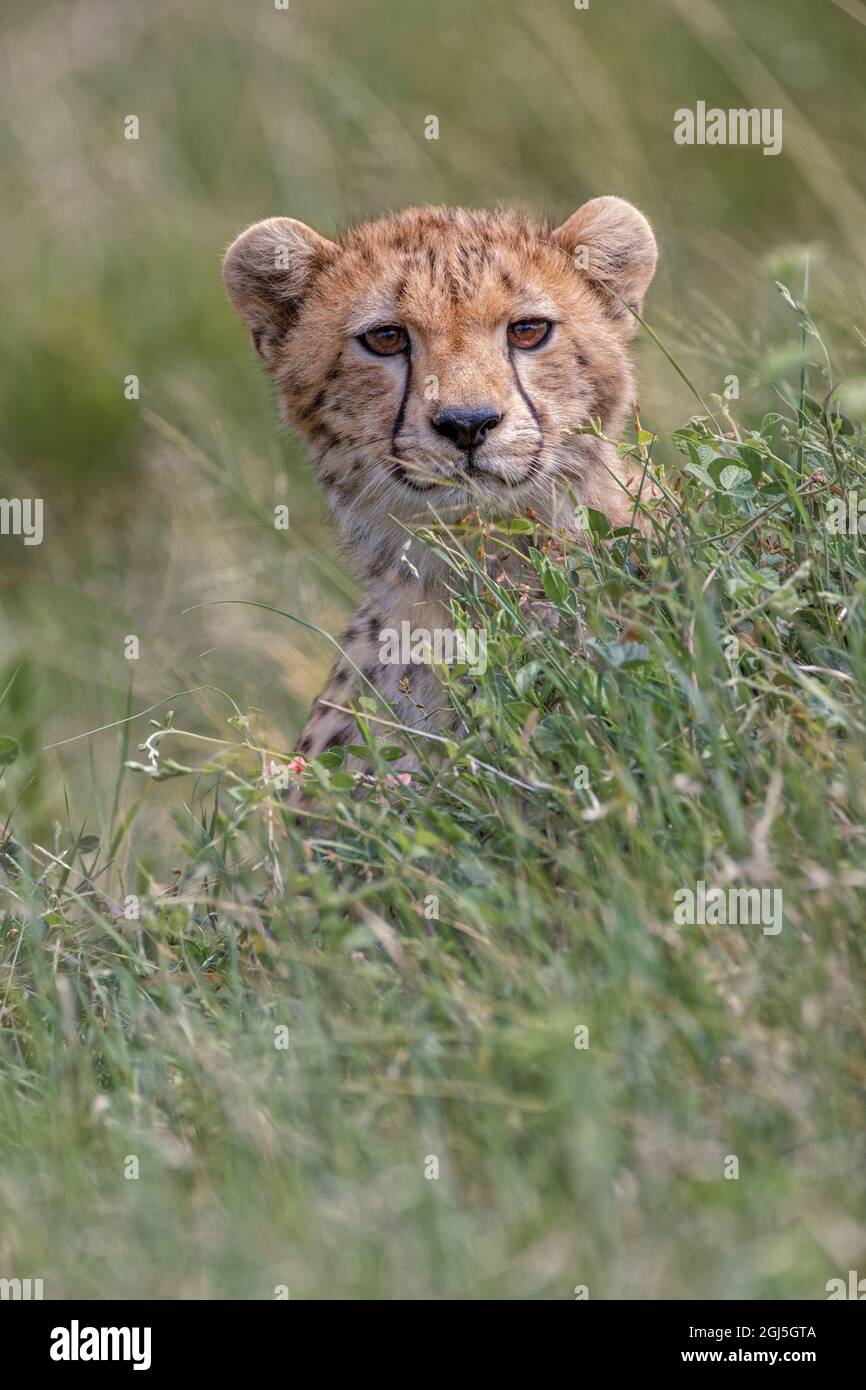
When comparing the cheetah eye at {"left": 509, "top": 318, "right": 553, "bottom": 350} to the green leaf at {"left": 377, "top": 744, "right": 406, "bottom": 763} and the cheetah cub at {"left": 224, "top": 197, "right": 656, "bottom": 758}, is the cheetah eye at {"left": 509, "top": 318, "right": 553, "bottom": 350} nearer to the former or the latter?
the cheetah cub at {"left": 224, "top": 197, "right": 656, "bottom": 758}

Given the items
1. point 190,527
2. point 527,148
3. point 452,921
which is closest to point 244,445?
point 190,527

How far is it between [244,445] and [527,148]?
11.2 feet

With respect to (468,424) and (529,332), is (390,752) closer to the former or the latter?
(468,424)

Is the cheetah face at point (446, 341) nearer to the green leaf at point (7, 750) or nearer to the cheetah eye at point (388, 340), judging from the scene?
the cheetah eye at point (388, 340)

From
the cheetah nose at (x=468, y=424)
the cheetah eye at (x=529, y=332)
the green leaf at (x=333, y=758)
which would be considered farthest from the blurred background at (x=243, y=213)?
the green leaf at (x=333, y=758)

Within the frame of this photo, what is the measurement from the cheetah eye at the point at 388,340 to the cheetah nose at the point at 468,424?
1.22 feet

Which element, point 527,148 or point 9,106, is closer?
point 527,148

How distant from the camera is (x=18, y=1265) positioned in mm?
2822

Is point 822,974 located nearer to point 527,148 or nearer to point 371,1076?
point 371,1076

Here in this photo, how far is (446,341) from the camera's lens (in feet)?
14.0

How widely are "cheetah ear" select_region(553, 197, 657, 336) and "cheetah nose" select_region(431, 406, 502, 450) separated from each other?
727 mm

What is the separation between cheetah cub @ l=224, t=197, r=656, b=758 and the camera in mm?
A: 4203

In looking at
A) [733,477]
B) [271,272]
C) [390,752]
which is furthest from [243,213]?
[390,752]

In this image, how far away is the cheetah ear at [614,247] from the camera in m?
4.71
